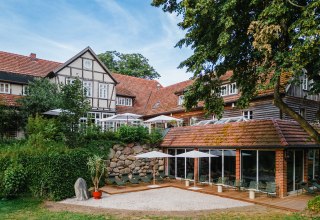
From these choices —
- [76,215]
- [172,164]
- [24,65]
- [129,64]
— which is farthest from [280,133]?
[129,64]

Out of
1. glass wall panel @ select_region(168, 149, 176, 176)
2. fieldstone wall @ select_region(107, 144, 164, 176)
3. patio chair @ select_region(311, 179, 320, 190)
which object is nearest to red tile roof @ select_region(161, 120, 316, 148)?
glass wall panel @ select_region(168, 149, 176, 176)

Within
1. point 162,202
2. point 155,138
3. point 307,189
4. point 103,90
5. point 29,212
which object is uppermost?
point 103,90

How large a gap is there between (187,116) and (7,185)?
50.6ft

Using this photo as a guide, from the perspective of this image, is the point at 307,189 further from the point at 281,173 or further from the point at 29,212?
the point at 29,212

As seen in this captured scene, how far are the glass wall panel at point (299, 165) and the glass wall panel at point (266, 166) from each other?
5.23 feet

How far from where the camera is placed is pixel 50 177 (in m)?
13.4

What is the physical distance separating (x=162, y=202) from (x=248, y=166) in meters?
5.31

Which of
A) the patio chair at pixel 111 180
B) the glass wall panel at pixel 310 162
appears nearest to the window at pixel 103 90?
the patio chair at pixel 111 180

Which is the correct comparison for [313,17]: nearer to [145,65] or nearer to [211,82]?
[211,82]

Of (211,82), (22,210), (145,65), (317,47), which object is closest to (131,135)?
(211,82)

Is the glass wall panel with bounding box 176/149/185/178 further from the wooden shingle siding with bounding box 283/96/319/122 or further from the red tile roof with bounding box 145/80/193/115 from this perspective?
the wooden shingle siding with bounding box 283/96/319/122

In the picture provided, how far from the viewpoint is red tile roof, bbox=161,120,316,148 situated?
14.1 metres

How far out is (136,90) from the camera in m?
32.9

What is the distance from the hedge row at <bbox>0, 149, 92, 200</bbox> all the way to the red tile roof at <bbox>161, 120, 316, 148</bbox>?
7.79 m
